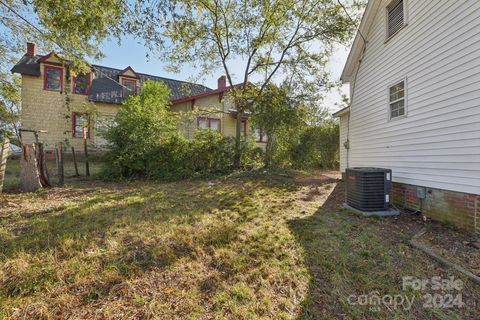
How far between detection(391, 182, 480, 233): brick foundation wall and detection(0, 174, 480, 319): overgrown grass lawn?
3.30 feet

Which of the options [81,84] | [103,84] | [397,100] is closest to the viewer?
[397,100]

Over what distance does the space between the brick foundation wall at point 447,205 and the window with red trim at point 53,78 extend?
1817 centimetres

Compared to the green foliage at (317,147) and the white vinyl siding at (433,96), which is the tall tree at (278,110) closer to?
the green foliage at (317,147)

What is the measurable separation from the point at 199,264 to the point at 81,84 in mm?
16577

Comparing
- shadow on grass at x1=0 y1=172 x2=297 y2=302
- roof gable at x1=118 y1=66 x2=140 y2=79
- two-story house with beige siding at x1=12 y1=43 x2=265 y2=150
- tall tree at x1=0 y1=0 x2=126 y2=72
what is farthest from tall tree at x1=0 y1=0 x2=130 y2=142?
roof gable at x1=118 y1=66 x2=140 y2=79

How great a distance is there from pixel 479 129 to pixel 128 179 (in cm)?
958

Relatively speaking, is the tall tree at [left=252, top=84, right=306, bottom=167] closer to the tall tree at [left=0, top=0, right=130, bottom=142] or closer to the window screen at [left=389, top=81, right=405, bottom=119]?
the window screen at [left=389, top=81, right=405, bottom=119]

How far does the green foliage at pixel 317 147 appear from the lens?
14711 millimetres

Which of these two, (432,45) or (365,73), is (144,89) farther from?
(432,45)

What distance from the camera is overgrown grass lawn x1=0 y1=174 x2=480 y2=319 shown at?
2150 mm

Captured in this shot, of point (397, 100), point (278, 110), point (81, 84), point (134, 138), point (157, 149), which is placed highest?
point (81, 84)

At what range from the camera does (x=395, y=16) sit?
6348mm

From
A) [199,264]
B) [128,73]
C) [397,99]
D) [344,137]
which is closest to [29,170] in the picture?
[199,264]

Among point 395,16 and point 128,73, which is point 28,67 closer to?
point 128,73
